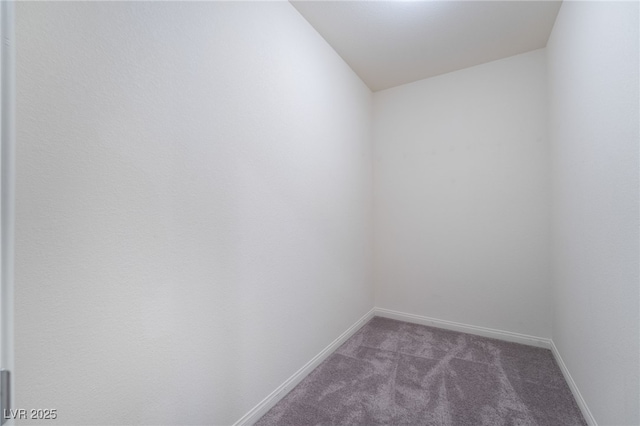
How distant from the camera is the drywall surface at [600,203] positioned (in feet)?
3.67

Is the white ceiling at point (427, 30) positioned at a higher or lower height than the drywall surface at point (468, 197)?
higher

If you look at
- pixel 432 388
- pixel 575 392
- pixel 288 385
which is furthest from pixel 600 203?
pixel 288 385

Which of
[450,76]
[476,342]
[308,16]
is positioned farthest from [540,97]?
[476,342]

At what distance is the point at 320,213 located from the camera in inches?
86.7

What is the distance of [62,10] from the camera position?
87cm

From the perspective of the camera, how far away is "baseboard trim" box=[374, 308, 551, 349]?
242cm

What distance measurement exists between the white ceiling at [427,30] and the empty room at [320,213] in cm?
2

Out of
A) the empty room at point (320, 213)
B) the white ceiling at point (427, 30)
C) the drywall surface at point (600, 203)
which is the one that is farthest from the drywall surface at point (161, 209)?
the drywall surface at point (600, 203)

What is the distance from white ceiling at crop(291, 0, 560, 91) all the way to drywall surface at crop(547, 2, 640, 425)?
0.26m

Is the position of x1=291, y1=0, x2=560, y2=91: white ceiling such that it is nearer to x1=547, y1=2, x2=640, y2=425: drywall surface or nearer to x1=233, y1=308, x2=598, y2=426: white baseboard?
x1=547, y1=2, x2=640, y2=425: drywall surface

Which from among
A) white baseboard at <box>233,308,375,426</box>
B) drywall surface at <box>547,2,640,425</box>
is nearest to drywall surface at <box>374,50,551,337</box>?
drywall surface at <box>547,2,640,425</box>

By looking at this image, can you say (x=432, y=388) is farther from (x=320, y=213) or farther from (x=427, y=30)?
(x=427, y=30)

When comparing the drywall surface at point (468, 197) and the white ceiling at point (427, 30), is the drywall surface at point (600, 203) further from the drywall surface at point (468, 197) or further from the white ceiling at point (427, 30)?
the drywall surface at point (468, 197)

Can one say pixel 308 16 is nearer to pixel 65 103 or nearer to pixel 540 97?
pixel 65 103
